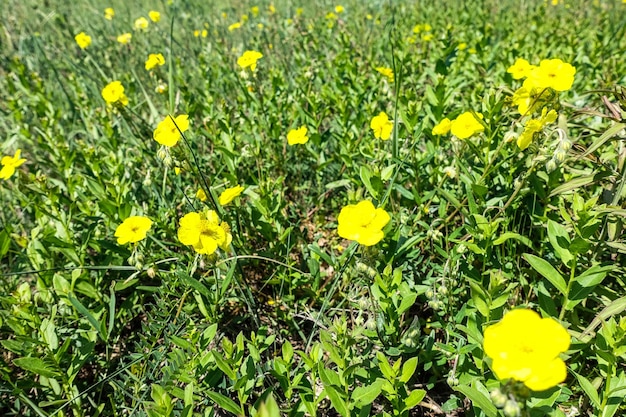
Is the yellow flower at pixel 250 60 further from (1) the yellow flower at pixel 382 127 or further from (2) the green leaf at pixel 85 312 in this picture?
(2) the green leaf at pixel 85 312

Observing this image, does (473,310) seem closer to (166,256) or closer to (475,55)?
(166,256)

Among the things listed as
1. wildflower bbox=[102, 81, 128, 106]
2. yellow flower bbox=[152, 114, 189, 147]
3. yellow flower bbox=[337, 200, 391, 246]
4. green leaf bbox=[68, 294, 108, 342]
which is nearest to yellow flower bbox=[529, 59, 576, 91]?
yellow flower bbox=[337, 200, 391, 246]

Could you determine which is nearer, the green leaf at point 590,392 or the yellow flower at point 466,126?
the green leaf at point 590,392

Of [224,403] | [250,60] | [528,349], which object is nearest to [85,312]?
[224,403]

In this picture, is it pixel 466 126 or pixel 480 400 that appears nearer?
pixel 480 400

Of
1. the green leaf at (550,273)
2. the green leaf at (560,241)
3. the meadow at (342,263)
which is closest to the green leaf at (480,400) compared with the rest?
the meadow at (342,263)

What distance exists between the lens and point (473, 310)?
Answer: 1.73 m

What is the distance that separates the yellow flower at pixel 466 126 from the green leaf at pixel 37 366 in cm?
206

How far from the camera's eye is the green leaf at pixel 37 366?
68.5 inches

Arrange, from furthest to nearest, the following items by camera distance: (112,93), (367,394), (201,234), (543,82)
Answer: (112,93)
(543,82)
(201,234)
(367,394)

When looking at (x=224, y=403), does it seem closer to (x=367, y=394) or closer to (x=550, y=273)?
(x=367, y=394)

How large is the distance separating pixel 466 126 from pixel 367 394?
131 cm

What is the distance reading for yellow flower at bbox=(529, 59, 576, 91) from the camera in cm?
180

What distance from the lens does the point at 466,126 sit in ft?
6.81
